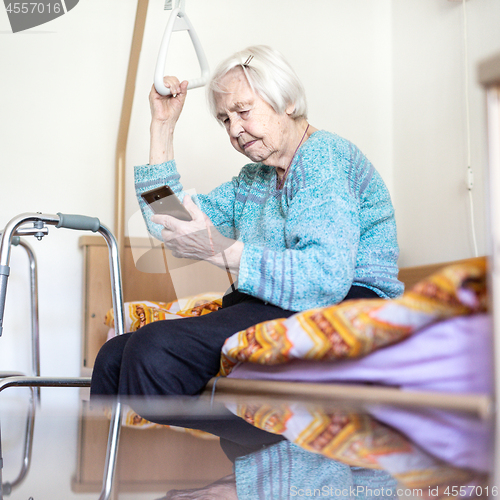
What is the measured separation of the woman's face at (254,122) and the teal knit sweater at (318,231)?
77 millimetres

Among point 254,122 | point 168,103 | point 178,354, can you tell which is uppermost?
point 168,103

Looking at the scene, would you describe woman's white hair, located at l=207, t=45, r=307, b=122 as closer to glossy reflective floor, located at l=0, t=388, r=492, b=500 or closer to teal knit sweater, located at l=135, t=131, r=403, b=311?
teal knit sweater, located at l=135, t=131, r=403, b=311

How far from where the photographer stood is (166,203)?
105cm

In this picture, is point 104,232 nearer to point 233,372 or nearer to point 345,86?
point 233,372

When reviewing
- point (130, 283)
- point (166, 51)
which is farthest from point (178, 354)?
point (130, 283)

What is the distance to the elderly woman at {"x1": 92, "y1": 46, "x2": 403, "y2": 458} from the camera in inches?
34.1

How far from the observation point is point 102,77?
2125 millimetres

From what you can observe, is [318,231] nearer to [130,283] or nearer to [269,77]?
[269,77]

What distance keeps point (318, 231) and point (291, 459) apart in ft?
1.83

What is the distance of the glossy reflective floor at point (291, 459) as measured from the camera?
0.30 metres

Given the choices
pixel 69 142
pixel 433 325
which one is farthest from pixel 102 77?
pixel 433 325

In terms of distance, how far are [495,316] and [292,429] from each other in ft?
0.59

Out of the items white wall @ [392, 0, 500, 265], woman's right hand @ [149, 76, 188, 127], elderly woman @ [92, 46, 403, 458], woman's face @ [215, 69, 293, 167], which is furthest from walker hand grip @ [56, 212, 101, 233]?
white wall @ [392, 0, 500, 265]

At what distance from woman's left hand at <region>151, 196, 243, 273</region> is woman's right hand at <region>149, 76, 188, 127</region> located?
0.38 metres
